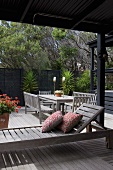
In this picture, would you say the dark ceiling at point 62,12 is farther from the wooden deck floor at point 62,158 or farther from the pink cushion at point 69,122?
the wooden deck floor at point 62,158

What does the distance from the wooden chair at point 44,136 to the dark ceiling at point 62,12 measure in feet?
5.58

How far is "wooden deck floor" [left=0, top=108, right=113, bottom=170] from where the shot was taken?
2797 mm

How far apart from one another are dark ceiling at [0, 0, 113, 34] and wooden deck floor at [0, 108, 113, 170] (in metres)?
2.30

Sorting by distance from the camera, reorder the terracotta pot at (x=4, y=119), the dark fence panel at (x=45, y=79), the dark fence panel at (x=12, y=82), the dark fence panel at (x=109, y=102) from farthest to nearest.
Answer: the dark fence panel at (x=45, y=79), the dark fence panel at (x=12, y=82), the dark fence panel at (x=109, y=102), the terracotta pot at (x=4, y=119)

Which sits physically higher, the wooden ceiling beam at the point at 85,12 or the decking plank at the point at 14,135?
the wooden ceiling beam at the point at 85,12

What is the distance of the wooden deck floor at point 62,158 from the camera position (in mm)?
2797

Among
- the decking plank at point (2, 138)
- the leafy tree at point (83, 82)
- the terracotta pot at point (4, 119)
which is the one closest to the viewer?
the decking plank at point (2, 138)

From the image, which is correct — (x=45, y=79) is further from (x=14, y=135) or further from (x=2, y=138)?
(x=2, y=138)

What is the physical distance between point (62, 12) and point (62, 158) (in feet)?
8.11

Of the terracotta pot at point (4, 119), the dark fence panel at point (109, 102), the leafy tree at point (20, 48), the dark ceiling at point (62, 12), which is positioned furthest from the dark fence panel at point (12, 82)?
the dark ceiling at point (62, 12)

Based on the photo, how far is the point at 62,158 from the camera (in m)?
3.11

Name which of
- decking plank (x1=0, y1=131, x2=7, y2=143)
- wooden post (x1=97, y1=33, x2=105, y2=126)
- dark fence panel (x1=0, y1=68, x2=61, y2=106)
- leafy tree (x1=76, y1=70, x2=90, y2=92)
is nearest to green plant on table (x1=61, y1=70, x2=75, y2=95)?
leafy tree (x1=76, y1=70, x2=90, y2=92)

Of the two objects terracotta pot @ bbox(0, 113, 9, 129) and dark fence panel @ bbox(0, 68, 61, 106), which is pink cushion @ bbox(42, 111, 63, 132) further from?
dark fence panel @ bbox(0, 68, 61, 106)

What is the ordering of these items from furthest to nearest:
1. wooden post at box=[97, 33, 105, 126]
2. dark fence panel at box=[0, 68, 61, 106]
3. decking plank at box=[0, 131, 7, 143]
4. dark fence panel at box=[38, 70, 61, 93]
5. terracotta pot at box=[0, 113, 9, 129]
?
dark fence panel at box=[38, 70, 61, 93] < dark fence panel at box=[0, 68, 61, 106] < wooden post at box=[97, 33, 105, 126] < terracotta pot at box=[0, 113, 9, 129] < decking plank at box=[0, 131, 7, 143]
